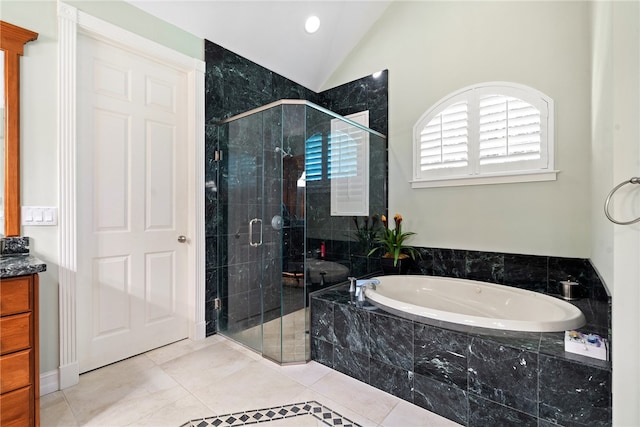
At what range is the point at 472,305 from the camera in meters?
2.46

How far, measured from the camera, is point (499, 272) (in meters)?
2.53

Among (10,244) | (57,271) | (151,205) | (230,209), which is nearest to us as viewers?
(10,244)

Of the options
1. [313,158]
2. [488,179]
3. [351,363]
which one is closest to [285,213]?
[313,158]

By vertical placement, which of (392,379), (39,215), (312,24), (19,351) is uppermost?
(312,24)

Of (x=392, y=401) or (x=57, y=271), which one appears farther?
(x=57, y=271)

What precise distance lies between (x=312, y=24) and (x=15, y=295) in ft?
10.3

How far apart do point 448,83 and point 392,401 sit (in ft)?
8.66

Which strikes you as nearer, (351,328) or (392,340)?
(392,340)

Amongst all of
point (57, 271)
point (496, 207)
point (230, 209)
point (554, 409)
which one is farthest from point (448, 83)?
point (57, 271)

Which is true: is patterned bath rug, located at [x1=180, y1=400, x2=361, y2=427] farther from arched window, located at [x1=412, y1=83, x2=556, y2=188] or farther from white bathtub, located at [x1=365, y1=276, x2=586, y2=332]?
arched window, located at [x1=412, y1=83, x2=556, y2=188]

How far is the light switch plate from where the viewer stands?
1.78 metres

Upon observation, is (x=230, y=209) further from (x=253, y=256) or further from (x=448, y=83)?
(x=448, y=83)

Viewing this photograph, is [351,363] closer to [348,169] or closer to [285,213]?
[285,213]

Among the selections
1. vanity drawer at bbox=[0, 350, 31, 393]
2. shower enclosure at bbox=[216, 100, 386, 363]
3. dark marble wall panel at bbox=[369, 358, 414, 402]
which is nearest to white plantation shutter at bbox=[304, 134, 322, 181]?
shower enclosure at bbox=[216, 100, 386, 363]
